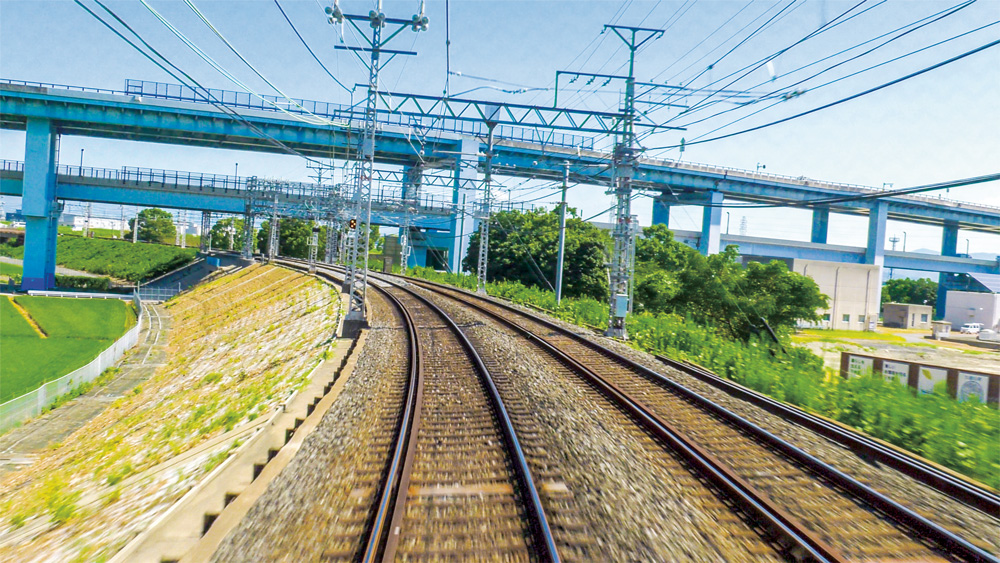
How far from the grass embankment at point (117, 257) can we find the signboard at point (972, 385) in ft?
269

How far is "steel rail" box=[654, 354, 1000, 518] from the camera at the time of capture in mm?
6402

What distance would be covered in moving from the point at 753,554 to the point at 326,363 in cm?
1048

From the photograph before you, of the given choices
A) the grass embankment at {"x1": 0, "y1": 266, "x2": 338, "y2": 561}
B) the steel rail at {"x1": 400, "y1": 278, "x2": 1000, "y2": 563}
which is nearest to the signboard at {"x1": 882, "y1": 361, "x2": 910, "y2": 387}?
the steel rail at {"x1": 400, "y1": 278, "x2": 1000, "y2": 563}

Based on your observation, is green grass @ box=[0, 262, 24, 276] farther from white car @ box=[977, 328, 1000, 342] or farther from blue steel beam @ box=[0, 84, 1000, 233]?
white car @ box=[977, 328, 1000, 342]

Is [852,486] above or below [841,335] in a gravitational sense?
above

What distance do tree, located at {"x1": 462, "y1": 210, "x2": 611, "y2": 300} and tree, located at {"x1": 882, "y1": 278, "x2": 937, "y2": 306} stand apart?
25480 mm

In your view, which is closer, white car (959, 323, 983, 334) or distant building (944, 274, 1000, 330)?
distant building (944, 274, 1000, 330)

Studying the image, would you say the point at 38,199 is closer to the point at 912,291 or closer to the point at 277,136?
the point at 277,136

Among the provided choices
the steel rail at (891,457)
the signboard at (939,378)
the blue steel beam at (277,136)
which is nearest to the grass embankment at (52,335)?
the blue steel beam at (277,136)

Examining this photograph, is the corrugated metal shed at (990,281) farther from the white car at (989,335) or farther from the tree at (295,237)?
the tree at (295,237)

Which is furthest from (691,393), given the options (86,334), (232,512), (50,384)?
(86,334)

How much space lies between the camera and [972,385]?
37.3ft

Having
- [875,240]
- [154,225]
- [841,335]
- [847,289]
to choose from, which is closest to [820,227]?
[875,240]

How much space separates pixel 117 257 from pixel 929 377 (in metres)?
100
